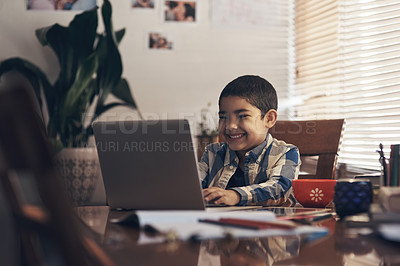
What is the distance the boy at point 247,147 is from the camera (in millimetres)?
1506

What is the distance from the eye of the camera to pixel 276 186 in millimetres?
1309

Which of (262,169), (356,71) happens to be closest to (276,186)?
(262,169)

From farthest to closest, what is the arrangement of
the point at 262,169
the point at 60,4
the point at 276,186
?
the point at 60,4 < the point at 262,169 < the point at 276,186

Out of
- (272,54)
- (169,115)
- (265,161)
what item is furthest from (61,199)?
(272,54)

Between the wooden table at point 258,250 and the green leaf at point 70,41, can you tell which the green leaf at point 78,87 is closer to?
the green leaf at point 70,41

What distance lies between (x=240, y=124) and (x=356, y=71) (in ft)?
3.33

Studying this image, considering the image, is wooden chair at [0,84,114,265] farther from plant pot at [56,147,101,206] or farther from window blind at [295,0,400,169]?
plant pot at [56,147,101,206]

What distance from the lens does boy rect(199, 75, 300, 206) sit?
1.51 m

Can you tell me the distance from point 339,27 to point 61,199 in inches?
94.0

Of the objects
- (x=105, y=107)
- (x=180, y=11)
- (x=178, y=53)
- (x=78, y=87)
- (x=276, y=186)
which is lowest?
(x=276, y=186)

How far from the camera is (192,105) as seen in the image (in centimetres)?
307

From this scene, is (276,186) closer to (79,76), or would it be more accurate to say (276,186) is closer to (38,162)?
(38,162)

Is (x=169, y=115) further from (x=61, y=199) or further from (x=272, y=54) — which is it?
(x=61, y=199)

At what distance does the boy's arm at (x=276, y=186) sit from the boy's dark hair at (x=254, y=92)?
0.23 metres
